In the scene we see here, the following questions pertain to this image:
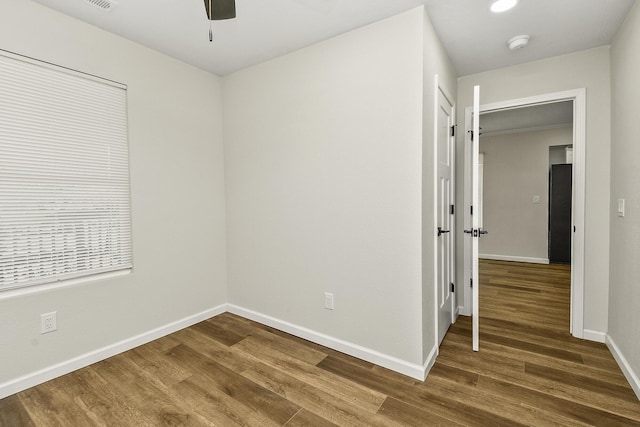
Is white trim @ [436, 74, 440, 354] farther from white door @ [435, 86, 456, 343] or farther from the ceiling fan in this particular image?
the ceiling fan

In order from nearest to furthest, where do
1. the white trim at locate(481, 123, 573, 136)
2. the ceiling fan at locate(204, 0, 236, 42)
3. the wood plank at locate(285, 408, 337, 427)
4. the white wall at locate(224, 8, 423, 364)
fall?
1. the ceiling fan at locate(204, 0, 236, 42)
2. the wood plank at locate(285, 408, 337, 427)
3. the white wall at locate(224, 8, 423, 364)
4. the white trim at locate(481, 123, 573, 136)

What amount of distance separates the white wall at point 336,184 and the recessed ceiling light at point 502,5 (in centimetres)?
47

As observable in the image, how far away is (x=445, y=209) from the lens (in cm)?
268

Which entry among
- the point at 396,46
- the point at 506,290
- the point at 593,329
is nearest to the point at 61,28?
the point at 396,46

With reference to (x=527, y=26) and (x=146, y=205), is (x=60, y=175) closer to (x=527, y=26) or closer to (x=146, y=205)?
(x=146, y=205)

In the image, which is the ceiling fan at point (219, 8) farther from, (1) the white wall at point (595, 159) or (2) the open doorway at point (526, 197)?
(2) the open doorway at point (526, 197)

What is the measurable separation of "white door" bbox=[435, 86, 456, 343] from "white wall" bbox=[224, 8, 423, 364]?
0.42 metres

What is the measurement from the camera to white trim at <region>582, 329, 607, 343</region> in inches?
102

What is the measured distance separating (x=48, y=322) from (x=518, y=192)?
22.4ft

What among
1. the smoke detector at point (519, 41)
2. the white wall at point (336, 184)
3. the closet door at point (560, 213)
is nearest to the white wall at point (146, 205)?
the white wall at point (336, 184)

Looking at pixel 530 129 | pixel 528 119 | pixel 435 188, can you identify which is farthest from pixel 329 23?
pixel 530 129

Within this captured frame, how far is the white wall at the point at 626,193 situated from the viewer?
77.0 inches

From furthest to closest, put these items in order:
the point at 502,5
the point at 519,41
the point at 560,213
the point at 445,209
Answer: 1. the point at 560,213
2. the point at 445,209
3. the point at 519,41
4. the point at 502,5

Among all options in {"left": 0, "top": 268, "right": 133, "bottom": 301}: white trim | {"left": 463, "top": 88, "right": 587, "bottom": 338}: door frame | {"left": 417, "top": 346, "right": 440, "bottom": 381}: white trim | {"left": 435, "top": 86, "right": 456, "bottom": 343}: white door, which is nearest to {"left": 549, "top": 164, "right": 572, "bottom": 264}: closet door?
{"left": 463, "top": 88, "right": 587, "bottom": 338}: door frame
